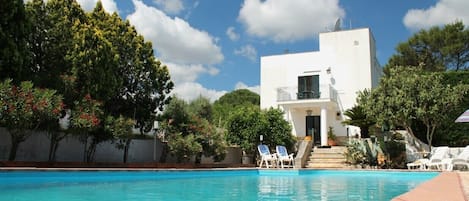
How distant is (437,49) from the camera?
27.7 metres

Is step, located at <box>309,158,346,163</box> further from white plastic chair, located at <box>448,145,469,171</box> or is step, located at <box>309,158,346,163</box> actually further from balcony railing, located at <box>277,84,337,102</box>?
balcony railing, located at <box>277,84,337,102</box>

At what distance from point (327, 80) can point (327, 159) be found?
22.7 feet

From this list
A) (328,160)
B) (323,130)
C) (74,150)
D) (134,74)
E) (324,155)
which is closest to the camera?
(74,150)

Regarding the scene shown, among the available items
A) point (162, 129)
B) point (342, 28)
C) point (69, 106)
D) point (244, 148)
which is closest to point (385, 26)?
point (342, 28)

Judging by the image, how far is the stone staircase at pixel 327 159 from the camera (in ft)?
61.3

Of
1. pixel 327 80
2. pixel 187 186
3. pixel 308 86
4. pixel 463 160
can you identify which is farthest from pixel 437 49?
pixel 187 186

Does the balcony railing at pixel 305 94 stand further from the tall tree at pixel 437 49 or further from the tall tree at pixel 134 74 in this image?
the tall tree at pixel 134 74

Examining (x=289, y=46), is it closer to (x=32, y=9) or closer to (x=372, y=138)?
(x=372, y=138)

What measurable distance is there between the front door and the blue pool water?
26.5 ft

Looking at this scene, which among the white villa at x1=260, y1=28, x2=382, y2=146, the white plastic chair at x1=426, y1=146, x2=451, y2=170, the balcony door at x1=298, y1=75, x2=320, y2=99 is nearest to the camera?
the white plastic chair at x1=426, y1=146, x2=451, y2=170

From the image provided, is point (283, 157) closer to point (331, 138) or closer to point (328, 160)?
point (328, 160)

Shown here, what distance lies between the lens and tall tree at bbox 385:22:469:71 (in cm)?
2684

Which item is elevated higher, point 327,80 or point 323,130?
point 327,80

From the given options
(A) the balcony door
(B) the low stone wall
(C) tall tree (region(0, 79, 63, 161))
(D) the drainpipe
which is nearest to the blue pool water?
(C) tall tree (region(0, 79, 63, 161))
